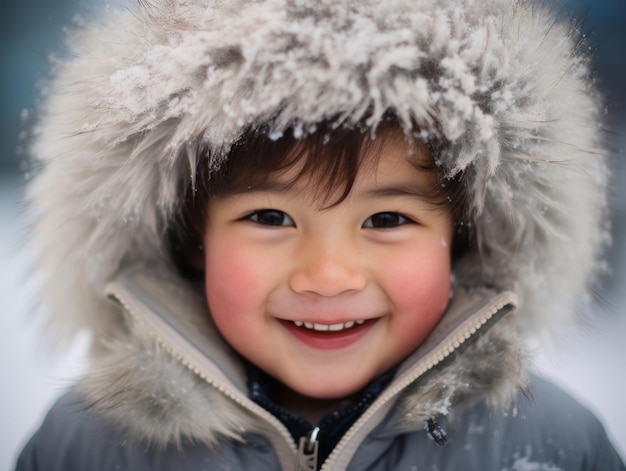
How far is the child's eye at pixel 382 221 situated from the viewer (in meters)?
0.94

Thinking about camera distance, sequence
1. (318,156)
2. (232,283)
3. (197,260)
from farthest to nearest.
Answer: (197,260) < (232,283) < (318,156)

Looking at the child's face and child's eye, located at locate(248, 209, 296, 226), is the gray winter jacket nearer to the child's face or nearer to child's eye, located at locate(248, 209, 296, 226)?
the child's face

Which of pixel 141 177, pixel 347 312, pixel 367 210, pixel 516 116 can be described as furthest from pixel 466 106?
pixel 141 177

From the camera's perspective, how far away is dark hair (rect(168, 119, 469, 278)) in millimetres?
852

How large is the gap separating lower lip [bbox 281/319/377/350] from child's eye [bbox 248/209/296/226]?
18 centimetres

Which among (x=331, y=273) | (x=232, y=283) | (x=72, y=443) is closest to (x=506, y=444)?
(x=331, y=273)

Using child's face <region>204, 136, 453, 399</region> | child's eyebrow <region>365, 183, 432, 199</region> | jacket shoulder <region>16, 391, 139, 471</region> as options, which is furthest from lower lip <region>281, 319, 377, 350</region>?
jacket shoulder <region>16, 391, 139, 471</region>

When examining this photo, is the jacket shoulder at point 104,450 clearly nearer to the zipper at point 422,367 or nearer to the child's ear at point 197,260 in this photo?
the zipper at point 422,367

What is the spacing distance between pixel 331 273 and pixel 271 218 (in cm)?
14

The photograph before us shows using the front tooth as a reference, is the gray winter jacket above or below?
below

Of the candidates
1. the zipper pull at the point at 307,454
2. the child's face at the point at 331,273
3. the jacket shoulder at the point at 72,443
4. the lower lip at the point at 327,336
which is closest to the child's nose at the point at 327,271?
the child's face at the point at 331,273

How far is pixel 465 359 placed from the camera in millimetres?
973

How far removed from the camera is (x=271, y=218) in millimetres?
959

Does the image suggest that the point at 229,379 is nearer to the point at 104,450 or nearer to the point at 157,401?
the point at 157,401
